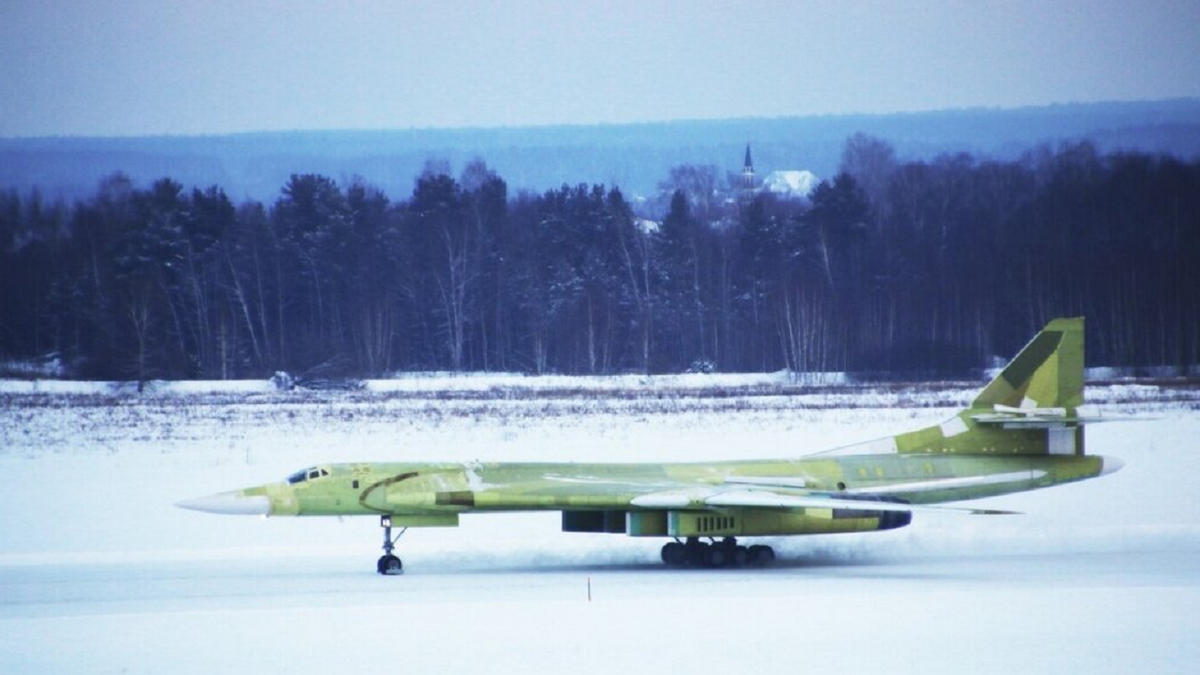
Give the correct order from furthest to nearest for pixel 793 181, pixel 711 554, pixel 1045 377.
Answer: pixel 793 181 → pixel 1045 377 → pixel 711 554

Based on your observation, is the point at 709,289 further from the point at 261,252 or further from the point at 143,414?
the point at 143,414

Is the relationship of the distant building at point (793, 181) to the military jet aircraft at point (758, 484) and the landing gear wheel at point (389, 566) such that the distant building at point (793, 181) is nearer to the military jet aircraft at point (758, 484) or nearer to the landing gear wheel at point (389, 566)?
the military jet aircraft at point (758, 484)

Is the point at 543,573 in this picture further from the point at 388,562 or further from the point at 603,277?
the point at 603,277

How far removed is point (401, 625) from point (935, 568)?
706cm

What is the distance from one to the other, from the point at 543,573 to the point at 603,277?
143 ft

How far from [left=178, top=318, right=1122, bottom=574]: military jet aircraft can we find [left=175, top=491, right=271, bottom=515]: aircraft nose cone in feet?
0.04

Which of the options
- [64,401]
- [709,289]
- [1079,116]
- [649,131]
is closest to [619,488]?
[64,401]

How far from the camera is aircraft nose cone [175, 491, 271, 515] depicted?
16734 millimetres

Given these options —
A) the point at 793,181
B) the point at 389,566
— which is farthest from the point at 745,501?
the point at 793,181

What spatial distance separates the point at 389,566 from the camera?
665 inches

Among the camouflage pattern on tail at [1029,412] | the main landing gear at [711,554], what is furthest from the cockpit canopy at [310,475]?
the camouflage pattern on tail at [1029,412]

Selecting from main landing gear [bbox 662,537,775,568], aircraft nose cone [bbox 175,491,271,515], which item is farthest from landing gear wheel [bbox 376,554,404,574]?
main landing gear [bbox 662,537,775,568]

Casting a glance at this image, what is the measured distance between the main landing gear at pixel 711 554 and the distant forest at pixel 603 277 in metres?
32.0

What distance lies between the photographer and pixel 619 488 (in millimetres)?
17500
